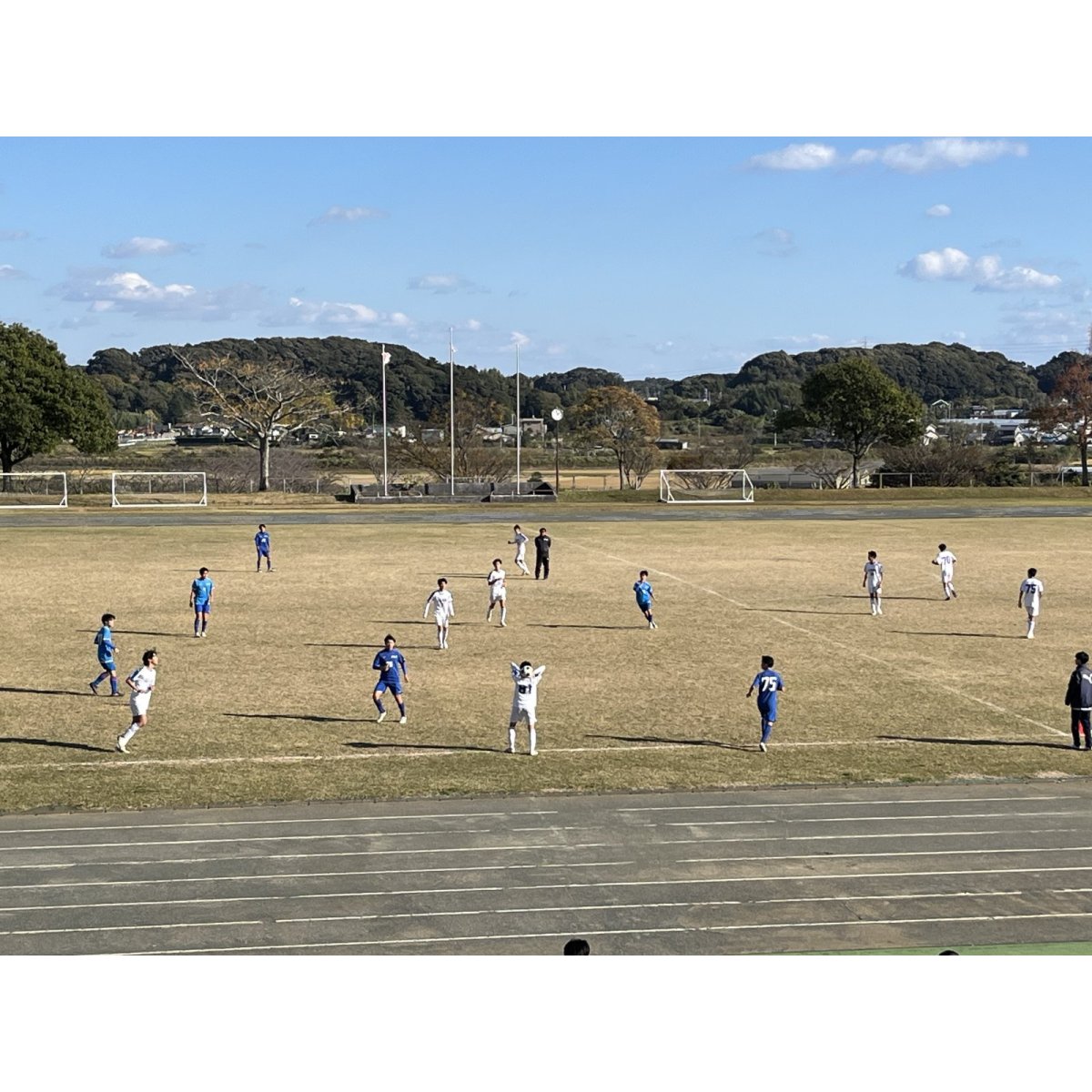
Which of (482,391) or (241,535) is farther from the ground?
(482,391)

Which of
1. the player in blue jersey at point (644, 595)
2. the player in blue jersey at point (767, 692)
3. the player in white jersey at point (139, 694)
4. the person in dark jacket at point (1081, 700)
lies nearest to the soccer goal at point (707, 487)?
the player in blue jersey at point (644, 595)

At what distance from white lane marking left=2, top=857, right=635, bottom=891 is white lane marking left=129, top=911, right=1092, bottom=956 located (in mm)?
→ 1875

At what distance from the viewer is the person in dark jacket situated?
20.6 meters

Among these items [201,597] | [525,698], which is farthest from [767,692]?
[201,597]

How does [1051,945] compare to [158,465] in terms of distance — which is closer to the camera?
[1051,945]

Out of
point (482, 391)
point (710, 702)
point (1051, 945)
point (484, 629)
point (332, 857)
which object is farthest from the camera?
point (482, 391)

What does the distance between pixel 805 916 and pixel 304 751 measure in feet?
31.2

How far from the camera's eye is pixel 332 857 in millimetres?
15883

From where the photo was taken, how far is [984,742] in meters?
21.4

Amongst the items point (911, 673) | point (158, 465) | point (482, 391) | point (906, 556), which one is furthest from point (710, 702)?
point (482, 391)

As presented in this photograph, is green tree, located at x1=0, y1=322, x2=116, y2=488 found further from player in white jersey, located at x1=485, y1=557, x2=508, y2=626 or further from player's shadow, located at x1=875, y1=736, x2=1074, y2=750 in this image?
player's shadow, located at x1=875, y1=736, x2=1074, y2=750

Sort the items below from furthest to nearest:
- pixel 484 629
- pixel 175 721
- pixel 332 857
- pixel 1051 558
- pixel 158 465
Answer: pixel 158 465, pixel 1051 558, pixel 484 629, pixel 175 721, pixel 332 857

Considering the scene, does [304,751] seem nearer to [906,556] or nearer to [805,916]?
[805,916]

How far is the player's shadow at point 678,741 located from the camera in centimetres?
2111
